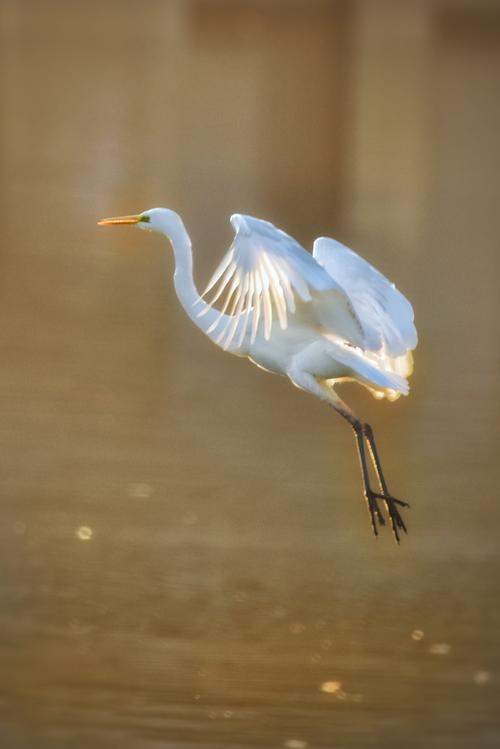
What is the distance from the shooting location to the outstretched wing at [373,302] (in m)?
6.89

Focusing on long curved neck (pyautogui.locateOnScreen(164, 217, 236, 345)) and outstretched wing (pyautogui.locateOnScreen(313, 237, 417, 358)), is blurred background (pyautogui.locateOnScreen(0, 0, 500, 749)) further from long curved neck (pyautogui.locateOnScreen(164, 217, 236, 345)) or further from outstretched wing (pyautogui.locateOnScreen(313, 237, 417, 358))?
outstretched wing (pyautogui.locateOnScreen(313, 237, 417, 358))

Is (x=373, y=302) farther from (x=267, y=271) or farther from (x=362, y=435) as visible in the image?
(x=267, y=271)

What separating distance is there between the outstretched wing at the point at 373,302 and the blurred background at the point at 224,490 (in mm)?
2020

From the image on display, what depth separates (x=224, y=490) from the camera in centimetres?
1113

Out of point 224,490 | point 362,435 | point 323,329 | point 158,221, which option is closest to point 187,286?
point 158,221

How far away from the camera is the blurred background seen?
8.58m

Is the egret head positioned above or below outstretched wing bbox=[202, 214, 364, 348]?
above

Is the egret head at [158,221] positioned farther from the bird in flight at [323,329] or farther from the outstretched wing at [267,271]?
the outstretched wing at [267,271]

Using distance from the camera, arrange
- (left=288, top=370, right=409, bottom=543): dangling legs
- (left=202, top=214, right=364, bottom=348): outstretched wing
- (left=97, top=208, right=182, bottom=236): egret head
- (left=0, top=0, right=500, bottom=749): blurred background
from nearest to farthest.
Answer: (left=202, top=214, right=364, bottom=348): outstretched wing < (left=97, top=208, right=182, bottom=236): egret head < (left=288, top=370, right=409, bottom=543): dangling legs < (left=0, top=0, right=500, bottom=749): blurred background

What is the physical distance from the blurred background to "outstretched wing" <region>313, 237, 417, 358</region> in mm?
2020

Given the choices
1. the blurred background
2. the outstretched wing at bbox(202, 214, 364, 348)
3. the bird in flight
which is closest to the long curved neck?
the bird in flight

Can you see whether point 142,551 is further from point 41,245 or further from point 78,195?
point 78,195

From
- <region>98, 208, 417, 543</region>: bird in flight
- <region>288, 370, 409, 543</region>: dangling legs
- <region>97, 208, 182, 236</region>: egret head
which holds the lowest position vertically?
<region>288, 370, 409, 543</region>: dangling legs

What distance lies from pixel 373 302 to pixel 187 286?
0.65m
